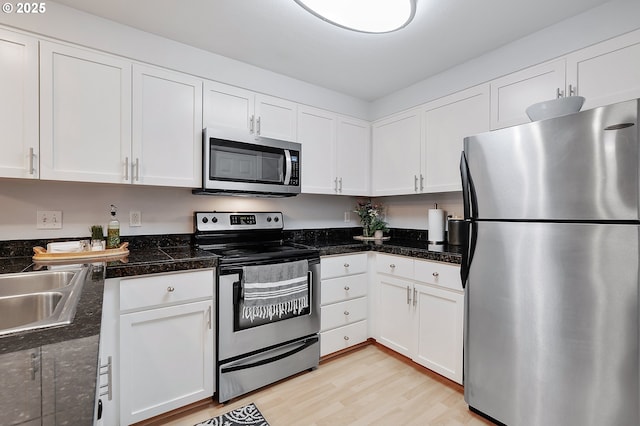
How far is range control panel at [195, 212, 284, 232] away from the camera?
235 centimetres

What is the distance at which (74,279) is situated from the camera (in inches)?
51.3

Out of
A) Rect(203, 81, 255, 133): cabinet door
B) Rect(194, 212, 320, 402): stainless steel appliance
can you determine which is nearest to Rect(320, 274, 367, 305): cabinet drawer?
Rect(194, 212, 320, 402): stainless steel appliance

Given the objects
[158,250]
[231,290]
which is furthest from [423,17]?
[158,250]

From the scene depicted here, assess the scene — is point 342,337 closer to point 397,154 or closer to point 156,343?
point 156,343

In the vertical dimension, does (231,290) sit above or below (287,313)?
above

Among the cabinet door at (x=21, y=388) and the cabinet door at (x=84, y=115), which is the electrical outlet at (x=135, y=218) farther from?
the cabinet door at (x=21, y=388)

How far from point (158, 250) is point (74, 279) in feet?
2.58

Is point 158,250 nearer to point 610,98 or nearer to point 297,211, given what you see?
point 297,211

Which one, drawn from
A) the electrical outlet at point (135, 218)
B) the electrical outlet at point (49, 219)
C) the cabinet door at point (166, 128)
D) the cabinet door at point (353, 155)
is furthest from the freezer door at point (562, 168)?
the electrical outlet at point (49, 219)

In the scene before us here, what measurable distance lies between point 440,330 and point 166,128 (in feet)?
7.53

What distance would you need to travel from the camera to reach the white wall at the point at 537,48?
1.63m

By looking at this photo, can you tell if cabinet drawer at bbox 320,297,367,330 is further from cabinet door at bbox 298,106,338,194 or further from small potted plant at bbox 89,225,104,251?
small potted plant at bbox 89,225,104,251

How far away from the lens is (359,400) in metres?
1.97

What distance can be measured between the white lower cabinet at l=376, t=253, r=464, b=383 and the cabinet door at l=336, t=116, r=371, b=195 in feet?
2.40
